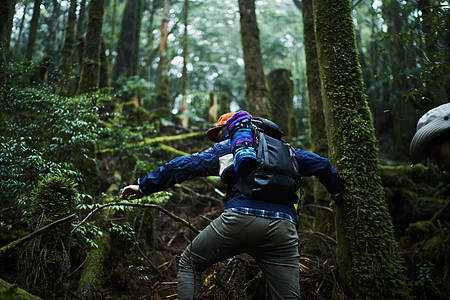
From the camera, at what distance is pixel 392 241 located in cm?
316

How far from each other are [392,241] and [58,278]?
351 centimetres

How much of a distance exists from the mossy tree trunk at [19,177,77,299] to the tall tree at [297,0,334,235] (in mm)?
4115

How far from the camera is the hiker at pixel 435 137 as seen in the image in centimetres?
204

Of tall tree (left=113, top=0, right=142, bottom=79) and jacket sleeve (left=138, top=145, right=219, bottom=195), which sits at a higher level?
tall tree (left=113, top=0, right=142, bottom=79)

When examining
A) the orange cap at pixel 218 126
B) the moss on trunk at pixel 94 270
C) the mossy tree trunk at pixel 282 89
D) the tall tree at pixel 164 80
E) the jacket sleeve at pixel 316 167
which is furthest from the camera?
the tall tree at pixel 164 80

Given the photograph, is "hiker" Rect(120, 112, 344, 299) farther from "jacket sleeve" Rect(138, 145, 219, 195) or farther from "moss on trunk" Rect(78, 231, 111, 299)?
"moss on trunk" Rect(78, 231, 111, 299)

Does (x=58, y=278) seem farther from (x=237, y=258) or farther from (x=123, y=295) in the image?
(x=237, y=258)

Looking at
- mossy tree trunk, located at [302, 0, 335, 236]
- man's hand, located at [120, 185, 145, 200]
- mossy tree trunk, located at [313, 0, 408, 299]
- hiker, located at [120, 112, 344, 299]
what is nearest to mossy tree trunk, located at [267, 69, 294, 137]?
mossy tree trunk, located at [302, 0, 335, 236]

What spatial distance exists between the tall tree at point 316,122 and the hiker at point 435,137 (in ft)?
10.4

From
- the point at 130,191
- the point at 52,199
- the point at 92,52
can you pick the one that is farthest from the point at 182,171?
the point at 92,52

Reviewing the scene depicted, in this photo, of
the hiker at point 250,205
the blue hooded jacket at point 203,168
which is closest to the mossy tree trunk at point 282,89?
the blue hooded jacket at point 203,168

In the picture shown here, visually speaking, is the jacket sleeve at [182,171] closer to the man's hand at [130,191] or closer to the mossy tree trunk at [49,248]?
the man's hand at [130,191]

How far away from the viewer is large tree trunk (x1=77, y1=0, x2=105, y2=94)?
7.69 metres

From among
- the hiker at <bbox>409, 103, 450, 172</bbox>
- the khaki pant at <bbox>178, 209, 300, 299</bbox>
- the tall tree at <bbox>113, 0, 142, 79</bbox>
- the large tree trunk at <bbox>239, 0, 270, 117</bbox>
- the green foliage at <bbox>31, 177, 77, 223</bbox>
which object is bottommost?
the khaki pant at <bbox>178, 209, 300, 299</bbox>
